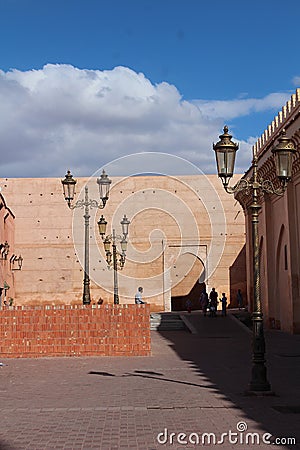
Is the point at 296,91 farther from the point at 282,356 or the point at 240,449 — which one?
the point at 240,449

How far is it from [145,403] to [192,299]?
2814cm

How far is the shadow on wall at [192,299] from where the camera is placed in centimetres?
3591

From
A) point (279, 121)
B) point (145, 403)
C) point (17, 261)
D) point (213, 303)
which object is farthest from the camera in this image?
point (17, 261)

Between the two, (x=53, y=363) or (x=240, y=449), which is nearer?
(x=240, y=449)

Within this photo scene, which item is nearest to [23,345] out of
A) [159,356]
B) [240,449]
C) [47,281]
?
[159,356]

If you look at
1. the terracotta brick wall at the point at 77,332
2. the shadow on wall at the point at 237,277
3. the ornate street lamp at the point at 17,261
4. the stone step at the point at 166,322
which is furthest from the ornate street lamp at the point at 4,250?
the terracotta brick wall at the point at 77,332

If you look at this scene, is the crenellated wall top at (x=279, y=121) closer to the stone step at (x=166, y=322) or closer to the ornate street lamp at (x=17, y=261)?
the stone step at (x=166, y=322)

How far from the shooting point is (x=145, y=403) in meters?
8.63

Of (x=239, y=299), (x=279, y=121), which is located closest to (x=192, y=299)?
(x=239, y=299)

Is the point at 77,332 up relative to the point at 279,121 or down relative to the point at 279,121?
down

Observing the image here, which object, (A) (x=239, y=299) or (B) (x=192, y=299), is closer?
(A) (x=239, y=299)

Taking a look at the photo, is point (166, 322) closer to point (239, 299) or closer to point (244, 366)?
point (239, 299)

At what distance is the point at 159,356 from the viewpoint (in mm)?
15391

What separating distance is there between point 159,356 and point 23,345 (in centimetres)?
335
